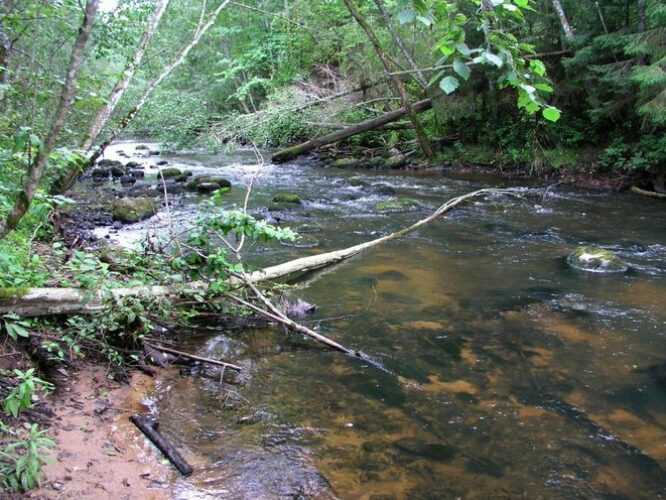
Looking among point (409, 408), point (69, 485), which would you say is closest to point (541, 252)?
point (409, 408)

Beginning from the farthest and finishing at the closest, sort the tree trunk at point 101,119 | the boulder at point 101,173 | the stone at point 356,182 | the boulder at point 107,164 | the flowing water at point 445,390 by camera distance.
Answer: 1. the boulder at point 107,164
2. the boulder at point 101,173
3. the stone at point 356,182
4. the tree trunk at point 101,119
5. the flowing water at point 445,390

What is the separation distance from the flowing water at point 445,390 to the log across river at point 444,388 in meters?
0.01

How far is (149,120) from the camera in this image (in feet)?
42.0

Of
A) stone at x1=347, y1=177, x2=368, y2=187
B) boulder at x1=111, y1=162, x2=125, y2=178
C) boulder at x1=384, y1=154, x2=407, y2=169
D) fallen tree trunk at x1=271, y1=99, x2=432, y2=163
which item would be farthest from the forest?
fallen tree trunk at x1=271, y1=99, x2=432, y2=163

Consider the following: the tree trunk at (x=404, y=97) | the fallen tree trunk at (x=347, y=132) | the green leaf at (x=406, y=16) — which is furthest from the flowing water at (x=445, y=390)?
the fallen tree trunk at (x=347, y=132)

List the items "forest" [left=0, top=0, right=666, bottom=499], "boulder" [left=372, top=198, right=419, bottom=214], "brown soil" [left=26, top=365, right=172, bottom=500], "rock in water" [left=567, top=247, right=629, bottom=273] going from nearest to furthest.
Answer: "brown soil" [left=26, top=365, right=172, bottom=500], "forest" [left=0, top=0, right=666, bottom=499], "rock in water" [left=567, top=247, right=629, bottom=273], "boulder" [left=372, top=198, right=419, bottom=214]

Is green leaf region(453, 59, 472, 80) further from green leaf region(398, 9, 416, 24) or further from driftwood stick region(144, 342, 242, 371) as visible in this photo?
driftwood stick region(144, 342, 242, 371)

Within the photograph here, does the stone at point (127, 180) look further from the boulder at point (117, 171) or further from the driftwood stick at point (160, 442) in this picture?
the driftwood stick at point (160, 442)

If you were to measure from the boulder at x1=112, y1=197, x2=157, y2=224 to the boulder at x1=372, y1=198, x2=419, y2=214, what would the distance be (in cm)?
500

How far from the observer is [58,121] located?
2865mm

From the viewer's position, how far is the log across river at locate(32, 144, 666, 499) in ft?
11.3

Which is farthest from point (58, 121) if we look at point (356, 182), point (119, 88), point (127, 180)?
point (127, 180)

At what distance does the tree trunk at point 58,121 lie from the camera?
2.84m

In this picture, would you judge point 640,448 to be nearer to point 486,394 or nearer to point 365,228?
point 486,394
